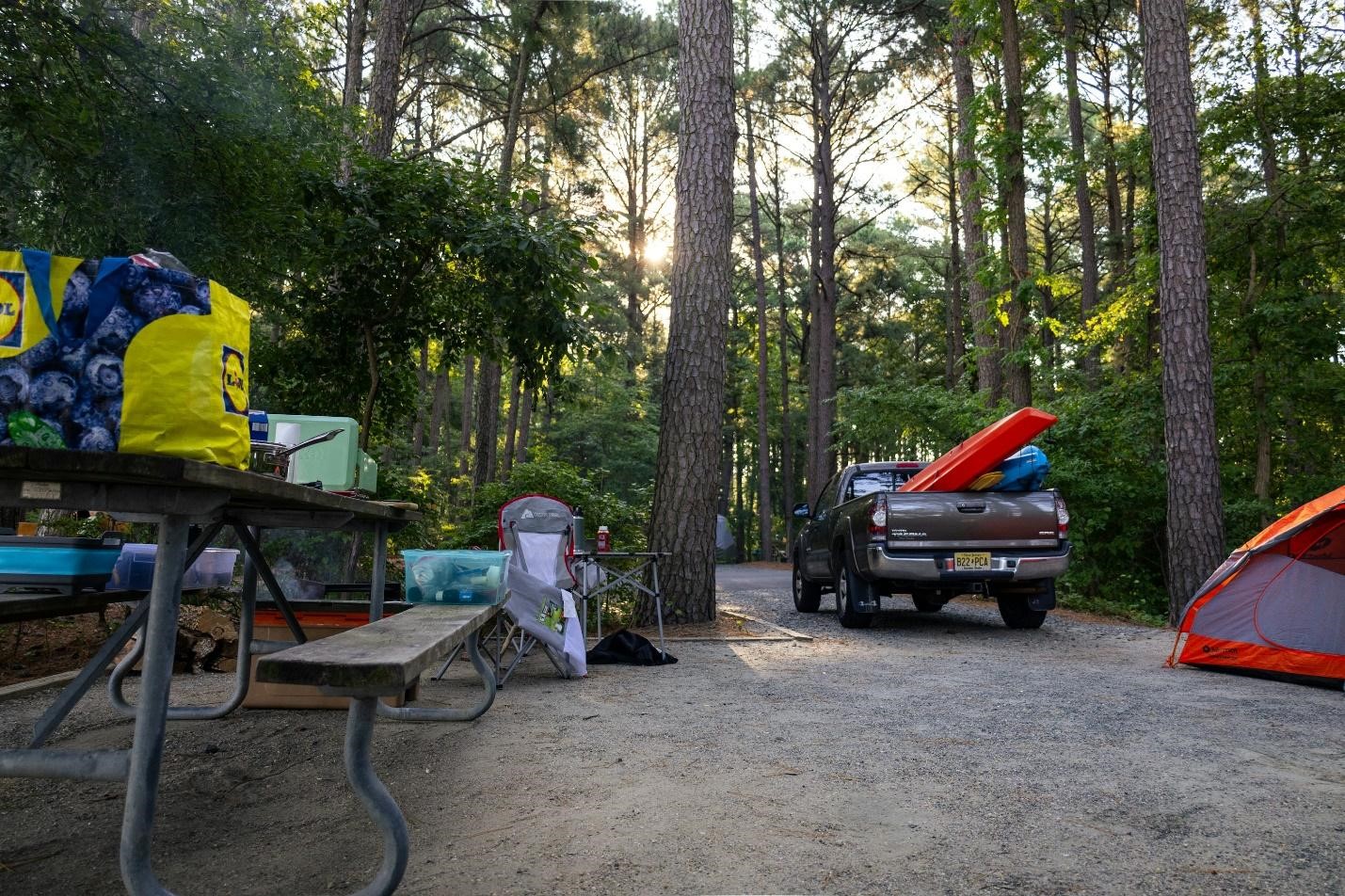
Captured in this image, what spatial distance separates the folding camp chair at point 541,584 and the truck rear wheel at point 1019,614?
209 inches

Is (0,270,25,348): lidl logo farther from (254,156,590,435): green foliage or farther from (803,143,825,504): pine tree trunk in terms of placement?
(803,143,825,504): pine tree trunk

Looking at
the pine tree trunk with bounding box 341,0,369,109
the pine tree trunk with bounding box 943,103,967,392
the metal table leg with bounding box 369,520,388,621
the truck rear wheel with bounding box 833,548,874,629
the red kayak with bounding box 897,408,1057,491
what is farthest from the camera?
the pine tree trunk with bounding box 943,103,967,392

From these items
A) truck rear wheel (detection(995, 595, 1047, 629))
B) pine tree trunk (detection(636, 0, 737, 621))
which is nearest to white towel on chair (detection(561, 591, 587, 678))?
pine tree trunk (detection(636, 0, 737, 621))

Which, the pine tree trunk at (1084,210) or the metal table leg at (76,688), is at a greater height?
the pine tree trunk at (1084,210)

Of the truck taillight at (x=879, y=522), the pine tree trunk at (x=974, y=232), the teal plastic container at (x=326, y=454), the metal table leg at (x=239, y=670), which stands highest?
the pine tree trunk at (x=974, y=232)

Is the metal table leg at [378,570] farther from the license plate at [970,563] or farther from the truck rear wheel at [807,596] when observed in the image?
the truck rear wheel at [807,596]

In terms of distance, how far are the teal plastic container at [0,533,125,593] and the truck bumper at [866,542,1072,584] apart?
244 inches

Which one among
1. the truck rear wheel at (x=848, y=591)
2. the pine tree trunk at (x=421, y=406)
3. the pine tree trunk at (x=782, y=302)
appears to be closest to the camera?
the truck rear wheel at (x=848, y=591)

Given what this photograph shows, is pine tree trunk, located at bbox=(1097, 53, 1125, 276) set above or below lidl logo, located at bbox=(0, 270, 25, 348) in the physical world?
above

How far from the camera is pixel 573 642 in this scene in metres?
6.12

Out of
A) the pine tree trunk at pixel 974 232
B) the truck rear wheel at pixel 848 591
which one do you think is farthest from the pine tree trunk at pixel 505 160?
the truck rear wheel at pixel 848 591

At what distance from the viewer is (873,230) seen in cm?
3069

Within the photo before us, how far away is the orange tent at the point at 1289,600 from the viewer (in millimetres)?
5914

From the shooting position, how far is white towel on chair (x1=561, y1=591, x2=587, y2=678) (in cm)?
607
